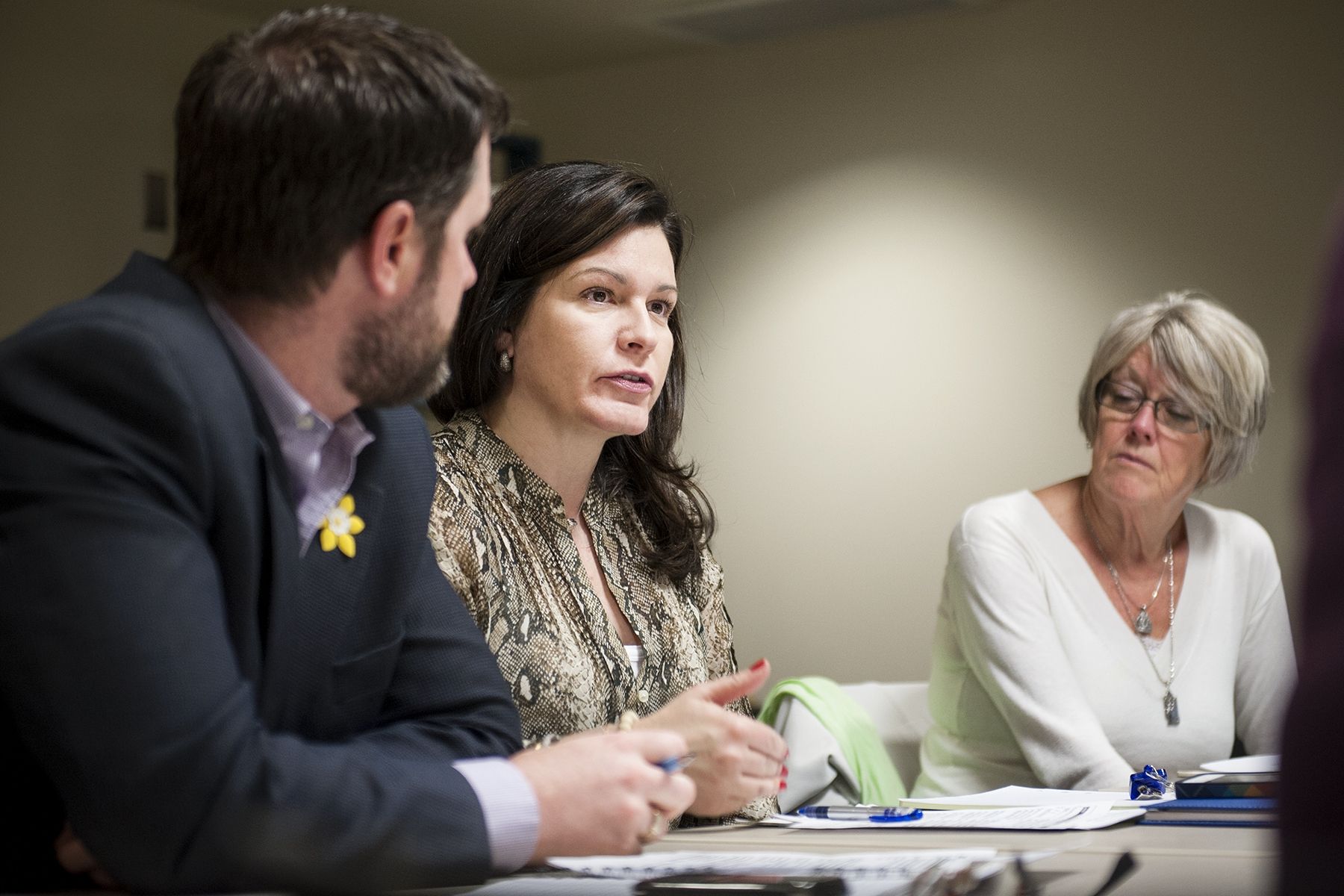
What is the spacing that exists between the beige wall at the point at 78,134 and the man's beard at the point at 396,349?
146 inches

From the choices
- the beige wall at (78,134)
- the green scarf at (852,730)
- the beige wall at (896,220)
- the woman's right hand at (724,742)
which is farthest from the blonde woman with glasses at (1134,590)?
the beige wall at (78,134)

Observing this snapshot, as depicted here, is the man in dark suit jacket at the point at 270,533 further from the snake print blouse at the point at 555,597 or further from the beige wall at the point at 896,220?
the beige wall at the point at 896,220

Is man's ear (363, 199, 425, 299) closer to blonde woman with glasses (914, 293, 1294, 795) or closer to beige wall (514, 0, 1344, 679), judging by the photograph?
blonde woman with glasses (914, 293, 1294, 795)

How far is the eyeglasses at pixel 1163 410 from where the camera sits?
108 inches

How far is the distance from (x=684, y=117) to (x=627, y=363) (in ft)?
11.7

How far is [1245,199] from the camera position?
14.3 feet

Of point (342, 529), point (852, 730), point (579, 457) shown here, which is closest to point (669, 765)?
point (342, 529)

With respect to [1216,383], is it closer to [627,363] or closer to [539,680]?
[627,363]

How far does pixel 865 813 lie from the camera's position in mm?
1662

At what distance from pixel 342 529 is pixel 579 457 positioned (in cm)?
91

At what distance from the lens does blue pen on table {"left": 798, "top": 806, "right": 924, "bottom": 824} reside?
161 cm

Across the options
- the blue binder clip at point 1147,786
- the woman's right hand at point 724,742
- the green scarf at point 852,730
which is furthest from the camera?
the green scarf at point 852,730

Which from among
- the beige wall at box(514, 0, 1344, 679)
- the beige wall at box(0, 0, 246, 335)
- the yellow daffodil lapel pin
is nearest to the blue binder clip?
the yellow daffodil lapel pin

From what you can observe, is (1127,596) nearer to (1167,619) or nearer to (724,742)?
(1167,619)
